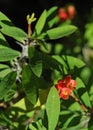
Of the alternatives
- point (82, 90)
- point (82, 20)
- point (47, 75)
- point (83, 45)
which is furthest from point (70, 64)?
point (82, 20)

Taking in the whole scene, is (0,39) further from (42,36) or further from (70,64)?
(70,64)

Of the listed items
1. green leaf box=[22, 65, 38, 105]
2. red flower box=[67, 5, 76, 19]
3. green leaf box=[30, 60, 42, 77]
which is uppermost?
red flower box=[67, 5, 76, 19]

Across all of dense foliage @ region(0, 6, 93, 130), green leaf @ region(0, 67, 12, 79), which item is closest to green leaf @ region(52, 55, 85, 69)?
dense foliage @ region(0, 6, 93, 130)

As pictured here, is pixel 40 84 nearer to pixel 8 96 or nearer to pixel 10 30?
pixel 8 96

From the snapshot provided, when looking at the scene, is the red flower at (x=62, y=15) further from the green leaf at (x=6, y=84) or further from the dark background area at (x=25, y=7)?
the green leaf at (x=6, y=84)

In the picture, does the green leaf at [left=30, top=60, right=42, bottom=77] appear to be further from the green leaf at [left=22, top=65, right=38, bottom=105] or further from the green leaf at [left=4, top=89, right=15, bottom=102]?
the green leaf at [left=4, top=89, right=15, bottom=102]

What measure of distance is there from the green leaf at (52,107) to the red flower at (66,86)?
5.5 inches

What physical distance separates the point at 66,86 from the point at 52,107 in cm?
19

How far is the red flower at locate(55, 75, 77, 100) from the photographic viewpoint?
5.55 ft

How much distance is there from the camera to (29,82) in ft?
5.10

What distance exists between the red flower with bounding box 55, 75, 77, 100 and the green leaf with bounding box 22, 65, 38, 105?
16cm

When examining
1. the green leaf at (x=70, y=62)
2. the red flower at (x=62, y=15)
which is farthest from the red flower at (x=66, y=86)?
the red flower at (x=62, y=15)

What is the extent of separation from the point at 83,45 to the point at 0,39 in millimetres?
1682

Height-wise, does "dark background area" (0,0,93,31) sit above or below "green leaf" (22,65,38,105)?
above
